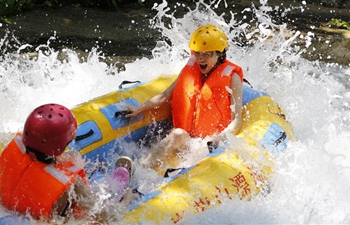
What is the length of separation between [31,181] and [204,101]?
75.0 inches

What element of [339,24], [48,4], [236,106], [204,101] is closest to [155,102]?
[204,101]

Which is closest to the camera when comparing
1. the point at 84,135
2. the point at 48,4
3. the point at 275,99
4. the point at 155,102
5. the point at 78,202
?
the point at 78,202

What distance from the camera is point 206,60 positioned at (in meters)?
4.86

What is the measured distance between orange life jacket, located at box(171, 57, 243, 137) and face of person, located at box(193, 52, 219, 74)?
0.06m

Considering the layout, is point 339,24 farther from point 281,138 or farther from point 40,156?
point 40,156

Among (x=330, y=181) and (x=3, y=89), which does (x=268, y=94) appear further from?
(x=3, y=89)

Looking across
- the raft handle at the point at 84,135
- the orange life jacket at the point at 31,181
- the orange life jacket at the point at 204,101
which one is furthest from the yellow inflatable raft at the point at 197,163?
the orange life jacket at the point at 31,181

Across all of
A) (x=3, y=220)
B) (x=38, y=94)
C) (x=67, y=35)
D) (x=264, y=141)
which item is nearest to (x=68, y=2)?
(x=67, y=35)

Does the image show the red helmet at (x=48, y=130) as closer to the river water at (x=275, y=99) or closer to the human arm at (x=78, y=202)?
the human arm at (x=78, y=202)

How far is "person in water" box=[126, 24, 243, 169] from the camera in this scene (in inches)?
190

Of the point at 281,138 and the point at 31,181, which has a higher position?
the point at 31,181

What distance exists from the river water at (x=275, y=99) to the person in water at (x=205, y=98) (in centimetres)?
62

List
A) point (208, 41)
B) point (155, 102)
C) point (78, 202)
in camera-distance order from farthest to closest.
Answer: point (155, 102) < point (208, 41) < point (78, 202)

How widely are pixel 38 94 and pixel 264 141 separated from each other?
2446 mm
